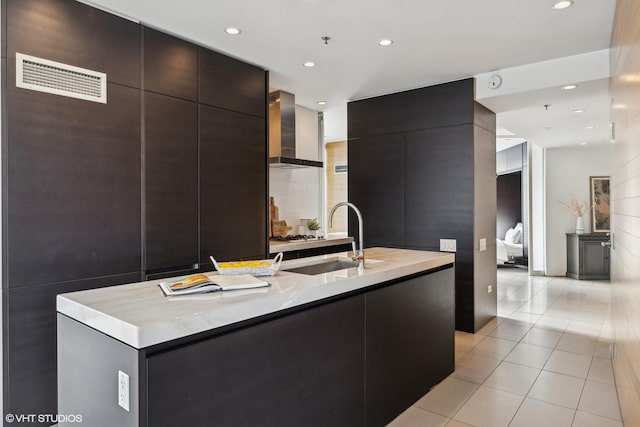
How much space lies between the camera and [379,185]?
15.9ft

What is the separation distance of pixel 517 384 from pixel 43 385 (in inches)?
128

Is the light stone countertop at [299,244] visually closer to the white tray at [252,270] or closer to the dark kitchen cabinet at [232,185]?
the dark kitchen cabinet at [232,185]

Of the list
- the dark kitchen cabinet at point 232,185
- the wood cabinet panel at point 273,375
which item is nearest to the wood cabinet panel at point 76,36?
the dark kitchen cabinet at point 232,185

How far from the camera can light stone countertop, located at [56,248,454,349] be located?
49.9 inches

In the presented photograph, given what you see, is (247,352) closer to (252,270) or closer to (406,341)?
(252,270)

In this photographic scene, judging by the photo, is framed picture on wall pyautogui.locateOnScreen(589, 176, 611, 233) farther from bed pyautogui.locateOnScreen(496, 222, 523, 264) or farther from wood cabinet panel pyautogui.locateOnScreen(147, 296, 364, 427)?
wood cabinet panel pyautogui.locateOnScreen(147, 296, 364, 427)

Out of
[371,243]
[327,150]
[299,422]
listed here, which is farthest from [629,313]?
[327,150]

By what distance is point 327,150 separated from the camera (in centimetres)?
777

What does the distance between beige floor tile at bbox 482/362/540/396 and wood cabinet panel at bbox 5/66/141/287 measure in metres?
2.83

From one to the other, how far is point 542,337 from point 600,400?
1364 mm

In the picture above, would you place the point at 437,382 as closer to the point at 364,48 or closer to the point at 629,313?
the point at 629,313

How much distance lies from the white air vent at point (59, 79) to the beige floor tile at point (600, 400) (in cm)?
387

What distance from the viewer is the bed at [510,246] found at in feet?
27.7

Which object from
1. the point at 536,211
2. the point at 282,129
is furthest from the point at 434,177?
the point at 536,211
